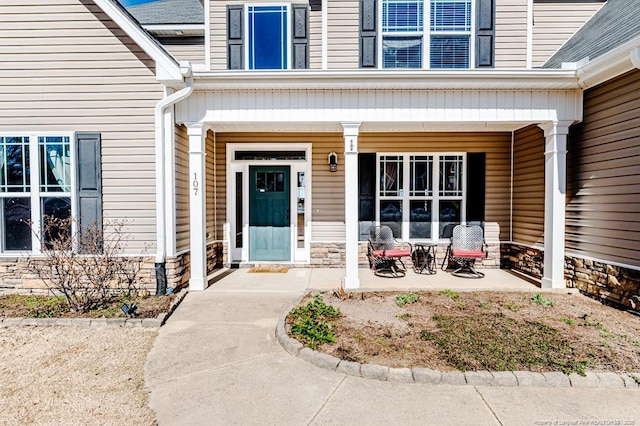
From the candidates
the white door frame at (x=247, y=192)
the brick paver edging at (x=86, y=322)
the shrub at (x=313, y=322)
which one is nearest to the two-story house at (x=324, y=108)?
the white door frame at (x=247, y=192)

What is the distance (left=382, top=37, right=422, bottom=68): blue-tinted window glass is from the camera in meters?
6.58

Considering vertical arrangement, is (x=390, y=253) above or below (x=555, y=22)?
below

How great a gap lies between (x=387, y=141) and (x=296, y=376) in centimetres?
538

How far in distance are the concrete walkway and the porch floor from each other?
2.14 m

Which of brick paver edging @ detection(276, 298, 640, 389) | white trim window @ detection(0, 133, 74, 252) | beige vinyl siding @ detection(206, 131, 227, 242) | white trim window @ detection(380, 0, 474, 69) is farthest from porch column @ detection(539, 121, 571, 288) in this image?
white trim window @ detection(0, 133, 74, 252)

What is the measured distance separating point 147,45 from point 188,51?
9.57 ft

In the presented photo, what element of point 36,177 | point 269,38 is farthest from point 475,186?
point 36,177

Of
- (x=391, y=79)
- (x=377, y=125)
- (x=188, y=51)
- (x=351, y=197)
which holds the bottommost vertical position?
(x=351, y=197)

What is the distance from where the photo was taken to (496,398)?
274cm

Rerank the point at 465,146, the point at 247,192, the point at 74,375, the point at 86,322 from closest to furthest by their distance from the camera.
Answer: the point at 74,375 → the point at 86,322 → the point at 465,146 → the point at 247,192

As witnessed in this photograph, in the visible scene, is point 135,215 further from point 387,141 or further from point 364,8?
point 364,8

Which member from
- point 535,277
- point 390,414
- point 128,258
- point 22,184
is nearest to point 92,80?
point 22,184

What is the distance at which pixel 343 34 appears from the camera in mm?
6770

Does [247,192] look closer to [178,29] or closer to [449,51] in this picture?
[178,29]
